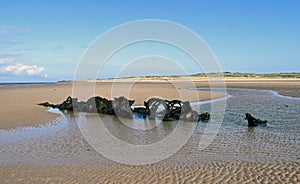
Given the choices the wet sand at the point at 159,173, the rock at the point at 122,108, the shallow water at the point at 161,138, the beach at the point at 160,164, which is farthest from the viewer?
the rock at the point at 122,108

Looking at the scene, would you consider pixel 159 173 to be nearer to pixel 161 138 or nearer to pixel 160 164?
pixel 160 164

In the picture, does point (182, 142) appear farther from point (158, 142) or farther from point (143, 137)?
point (143, 137)

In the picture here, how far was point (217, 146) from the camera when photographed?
995 cm

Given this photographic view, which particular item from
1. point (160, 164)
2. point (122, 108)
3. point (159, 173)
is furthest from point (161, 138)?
point (122, 108)

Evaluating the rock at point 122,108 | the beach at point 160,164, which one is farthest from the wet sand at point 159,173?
the rock at point 122,108

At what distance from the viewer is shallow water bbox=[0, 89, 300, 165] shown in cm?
856

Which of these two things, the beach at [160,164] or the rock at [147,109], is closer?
the beach at [160,164]

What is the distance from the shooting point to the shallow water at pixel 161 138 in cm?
856

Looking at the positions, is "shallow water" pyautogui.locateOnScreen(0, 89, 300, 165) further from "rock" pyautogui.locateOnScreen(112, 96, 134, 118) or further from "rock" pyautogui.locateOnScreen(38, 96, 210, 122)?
"rock" pyautogui.locateOnScreen(112, 96, 134, 118)

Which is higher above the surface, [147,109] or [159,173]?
[147,109]

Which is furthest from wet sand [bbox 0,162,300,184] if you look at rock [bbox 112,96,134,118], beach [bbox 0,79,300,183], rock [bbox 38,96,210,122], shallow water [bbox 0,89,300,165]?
rock [bbox 112,96,134,118]

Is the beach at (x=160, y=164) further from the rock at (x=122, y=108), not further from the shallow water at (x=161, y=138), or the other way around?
the rock at (x=122, y=108)

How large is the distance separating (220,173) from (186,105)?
813 cm

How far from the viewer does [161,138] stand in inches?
444
